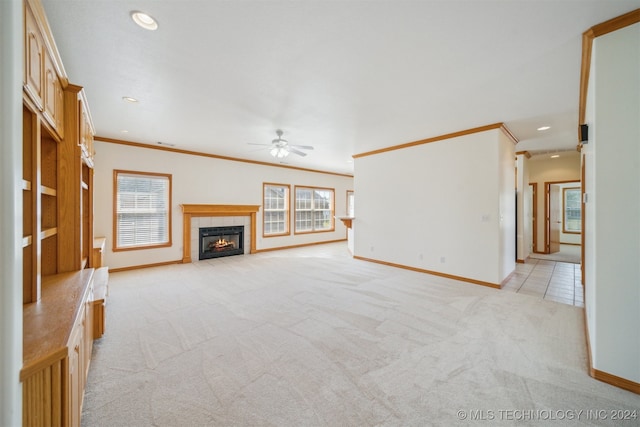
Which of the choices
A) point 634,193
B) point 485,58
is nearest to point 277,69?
point 485,58

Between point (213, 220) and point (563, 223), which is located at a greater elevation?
point (213, 220)

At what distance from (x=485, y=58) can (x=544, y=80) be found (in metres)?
1.00

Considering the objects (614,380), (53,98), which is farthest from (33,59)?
(614,380)

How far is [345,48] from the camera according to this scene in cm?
224

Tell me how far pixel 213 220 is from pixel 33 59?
17.3 feet

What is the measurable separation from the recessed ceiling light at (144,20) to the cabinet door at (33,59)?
0.58 meters

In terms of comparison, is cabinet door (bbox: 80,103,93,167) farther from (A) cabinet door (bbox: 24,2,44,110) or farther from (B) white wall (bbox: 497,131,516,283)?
(B) white wall (bbox: 497,131,516,283)

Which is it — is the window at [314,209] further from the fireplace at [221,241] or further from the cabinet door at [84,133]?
the cabinet door at [84,133]

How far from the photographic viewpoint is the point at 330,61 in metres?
2.43

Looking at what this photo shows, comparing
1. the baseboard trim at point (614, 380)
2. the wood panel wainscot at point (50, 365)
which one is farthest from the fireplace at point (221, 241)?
the baseboard trim at point (614, 380)

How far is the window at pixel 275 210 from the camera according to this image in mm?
7824

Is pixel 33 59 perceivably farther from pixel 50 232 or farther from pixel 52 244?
pixel 52 244

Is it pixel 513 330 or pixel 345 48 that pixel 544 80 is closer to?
pixel 345 48

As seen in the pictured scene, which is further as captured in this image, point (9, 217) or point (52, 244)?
point (52, 244)
